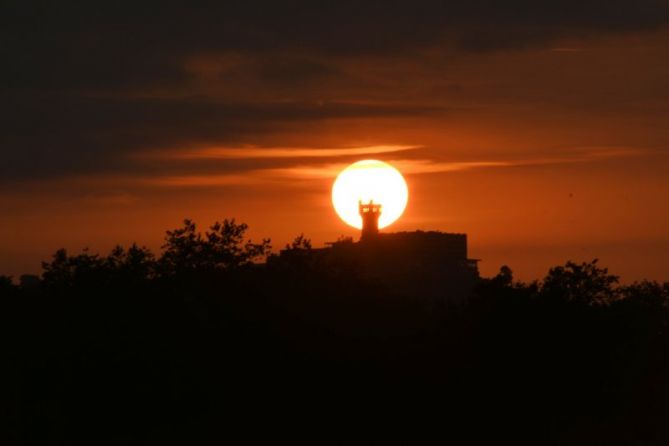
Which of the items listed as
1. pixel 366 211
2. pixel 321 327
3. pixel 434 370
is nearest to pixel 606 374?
pixel 434 370

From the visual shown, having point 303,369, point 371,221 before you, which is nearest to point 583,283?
point 303,369

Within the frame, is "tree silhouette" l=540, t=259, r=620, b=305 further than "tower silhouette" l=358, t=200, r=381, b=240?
No

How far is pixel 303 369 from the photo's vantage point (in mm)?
44094

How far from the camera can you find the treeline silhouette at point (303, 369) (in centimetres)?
4147

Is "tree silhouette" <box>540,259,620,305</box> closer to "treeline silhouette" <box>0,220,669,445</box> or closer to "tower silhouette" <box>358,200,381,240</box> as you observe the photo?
"treeline silhouette" <box>0,220,669,445</box>

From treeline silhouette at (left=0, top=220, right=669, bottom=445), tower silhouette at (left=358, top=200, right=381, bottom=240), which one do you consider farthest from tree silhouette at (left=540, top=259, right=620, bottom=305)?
tower silhouette at (left=358, top=200, right=381, bottom=240)

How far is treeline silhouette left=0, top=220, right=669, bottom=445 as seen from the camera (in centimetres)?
4147

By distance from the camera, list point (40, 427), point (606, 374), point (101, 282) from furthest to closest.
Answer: point (101, 282), point (606, 374), point (40, 427)

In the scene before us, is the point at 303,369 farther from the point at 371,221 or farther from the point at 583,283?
the point at 371,221

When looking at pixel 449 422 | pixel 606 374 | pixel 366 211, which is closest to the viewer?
pixel 449 422

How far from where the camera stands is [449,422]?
42719mm

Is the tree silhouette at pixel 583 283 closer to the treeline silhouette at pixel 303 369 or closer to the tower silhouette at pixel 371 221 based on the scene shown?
the treeline silhouette at pixel 303 369

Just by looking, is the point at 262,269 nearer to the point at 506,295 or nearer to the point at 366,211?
the point at 506,295

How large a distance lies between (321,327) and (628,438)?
33.4ft
